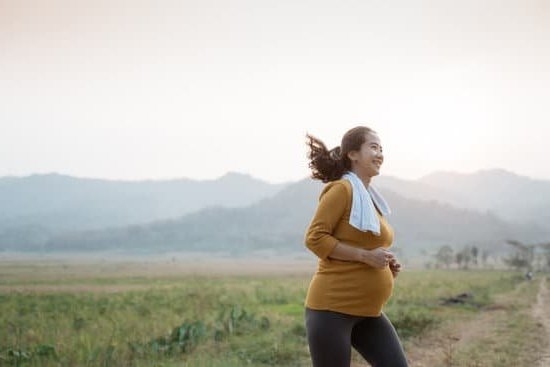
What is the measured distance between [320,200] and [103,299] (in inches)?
656

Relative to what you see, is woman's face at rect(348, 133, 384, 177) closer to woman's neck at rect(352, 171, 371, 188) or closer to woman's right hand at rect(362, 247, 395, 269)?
woman's neck at rect(352, 171, 371, 188)

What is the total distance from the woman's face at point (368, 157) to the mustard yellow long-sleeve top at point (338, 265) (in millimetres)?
147

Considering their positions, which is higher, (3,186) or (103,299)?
(3,186)

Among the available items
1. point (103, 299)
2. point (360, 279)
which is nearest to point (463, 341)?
point (360, 279)

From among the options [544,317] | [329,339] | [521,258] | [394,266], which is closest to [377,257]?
[394,266]

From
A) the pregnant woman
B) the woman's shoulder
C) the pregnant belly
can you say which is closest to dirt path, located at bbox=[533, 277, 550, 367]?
the pregnant woman

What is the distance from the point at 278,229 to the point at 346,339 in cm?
12210

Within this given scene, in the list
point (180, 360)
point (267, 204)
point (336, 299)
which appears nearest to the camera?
point (336, 299)

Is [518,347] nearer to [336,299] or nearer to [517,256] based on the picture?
[336,299]

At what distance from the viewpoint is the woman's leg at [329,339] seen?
10.7 ft

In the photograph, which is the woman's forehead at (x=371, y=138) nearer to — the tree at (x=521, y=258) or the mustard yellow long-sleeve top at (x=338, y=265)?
the mustard yellow long-sleeve top at (x=338, y=265)

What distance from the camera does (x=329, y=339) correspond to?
3.27 meters

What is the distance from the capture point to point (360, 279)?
3.30 metres

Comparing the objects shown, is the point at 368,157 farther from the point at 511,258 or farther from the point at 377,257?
the point at 511,258
